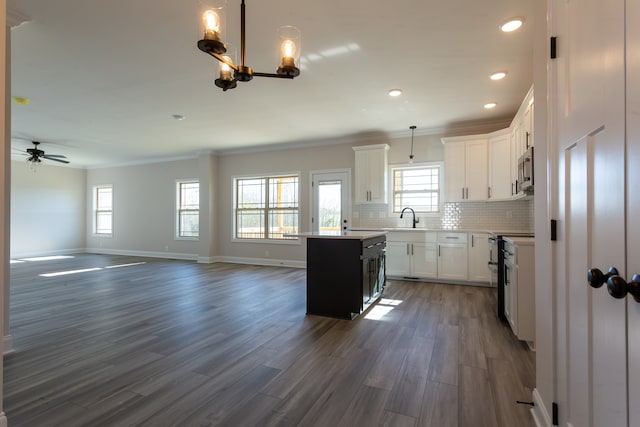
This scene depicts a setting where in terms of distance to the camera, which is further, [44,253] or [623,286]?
[44,253]

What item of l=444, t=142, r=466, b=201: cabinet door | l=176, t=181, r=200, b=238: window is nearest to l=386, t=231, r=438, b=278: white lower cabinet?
l=444, t=142, r=466, b=201: cabinet door

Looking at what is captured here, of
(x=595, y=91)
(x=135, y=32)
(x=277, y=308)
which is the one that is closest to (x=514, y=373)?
(x=595, y=91)

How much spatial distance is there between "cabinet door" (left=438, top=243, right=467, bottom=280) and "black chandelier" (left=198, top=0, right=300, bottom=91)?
4.15 metres

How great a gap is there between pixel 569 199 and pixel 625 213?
18.8 inches

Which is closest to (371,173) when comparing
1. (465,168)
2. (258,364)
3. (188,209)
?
(465,168)

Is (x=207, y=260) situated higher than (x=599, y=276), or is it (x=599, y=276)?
(x=599, y=276)

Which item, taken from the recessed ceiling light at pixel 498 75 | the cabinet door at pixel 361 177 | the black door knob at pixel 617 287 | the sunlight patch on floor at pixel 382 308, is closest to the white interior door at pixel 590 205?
the black door knob at pixel 617 287

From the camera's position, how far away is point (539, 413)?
1.73m

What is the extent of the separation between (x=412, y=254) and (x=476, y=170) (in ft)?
5.87

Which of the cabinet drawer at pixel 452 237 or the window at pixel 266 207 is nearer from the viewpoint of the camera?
the cabinet drawer at pixel 452 237

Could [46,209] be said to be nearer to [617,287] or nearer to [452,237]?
[452,237]

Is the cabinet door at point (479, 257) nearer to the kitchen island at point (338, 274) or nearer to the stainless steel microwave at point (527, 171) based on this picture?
the stainless steel microwave at point (527, 171)

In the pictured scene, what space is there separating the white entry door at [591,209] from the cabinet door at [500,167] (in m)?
3.74

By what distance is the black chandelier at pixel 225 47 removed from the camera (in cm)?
187
